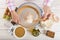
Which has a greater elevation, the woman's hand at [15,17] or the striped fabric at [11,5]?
the striped fabric at [11,5]

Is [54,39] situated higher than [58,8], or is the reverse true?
[58,8]

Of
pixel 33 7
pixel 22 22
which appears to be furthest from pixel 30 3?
pixel 22 22

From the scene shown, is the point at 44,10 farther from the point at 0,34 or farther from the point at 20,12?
the point at 0,34

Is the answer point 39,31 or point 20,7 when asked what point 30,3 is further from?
point 39,31

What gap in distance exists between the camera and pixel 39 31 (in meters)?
1.23

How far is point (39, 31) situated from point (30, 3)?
0.20m

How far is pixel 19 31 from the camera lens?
1.23 metres

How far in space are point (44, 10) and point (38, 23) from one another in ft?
0.33

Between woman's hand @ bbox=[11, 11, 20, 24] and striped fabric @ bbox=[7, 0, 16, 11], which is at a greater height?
striped fabric @ bbox=[7, 0, 16, 11]

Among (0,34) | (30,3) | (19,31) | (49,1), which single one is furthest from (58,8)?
(0,34)

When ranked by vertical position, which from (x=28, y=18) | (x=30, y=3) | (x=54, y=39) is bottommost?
(x=54, y=39)

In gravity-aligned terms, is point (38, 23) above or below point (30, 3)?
below

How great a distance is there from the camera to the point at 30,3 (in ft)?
4.14

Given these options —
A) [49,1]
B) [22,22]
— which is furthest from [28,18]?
[49,1]
